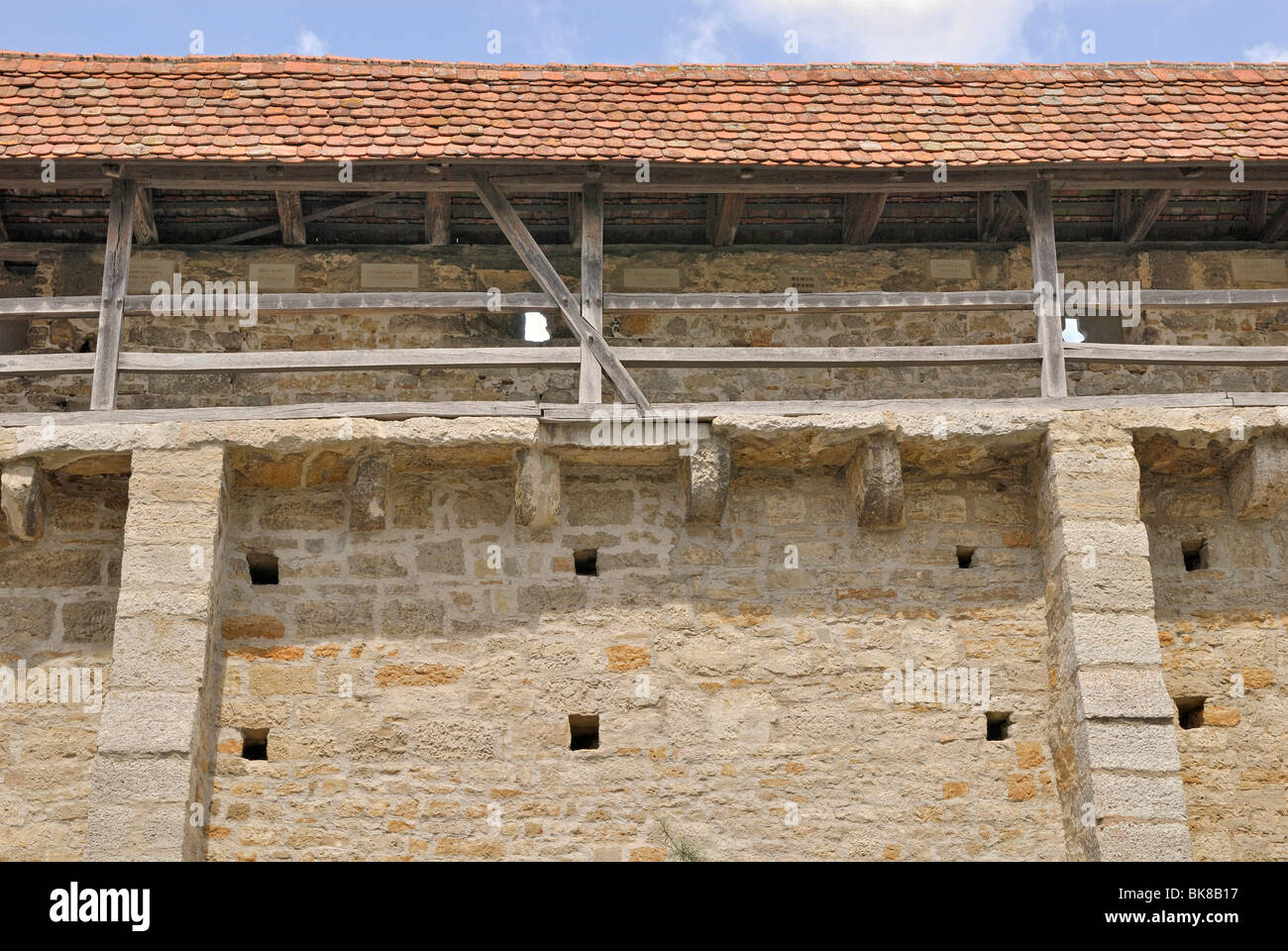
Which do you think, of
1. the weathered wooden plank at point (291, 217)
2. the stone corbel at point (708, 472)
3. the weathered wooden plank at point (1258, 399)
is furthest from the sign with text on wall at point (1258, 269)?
the weathered wooden plank at point (291, 217)

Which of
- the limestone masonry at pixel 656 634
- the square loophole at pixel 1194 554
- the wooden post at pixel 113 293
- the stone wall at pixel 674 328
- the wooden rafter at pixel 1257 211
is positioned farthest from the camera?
the wooden rafter at pixel 1257 211

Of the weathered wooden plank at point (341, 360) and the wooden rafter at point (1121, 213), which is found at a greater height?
the wooden rafter at point (1121, 213)

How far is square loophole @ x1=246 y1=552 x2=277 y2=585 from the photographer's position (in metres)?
8.67

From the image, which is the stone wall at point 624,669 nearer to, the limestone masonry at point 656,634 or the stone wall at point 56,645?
the limestone masonry at point 656,634

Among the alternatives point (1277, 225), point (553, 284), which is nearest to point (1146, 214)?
point (1277, 225)

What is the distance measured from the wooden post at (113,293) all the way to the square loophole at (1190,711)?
5517 millimetres

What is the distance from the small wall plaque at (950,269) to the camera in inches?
388

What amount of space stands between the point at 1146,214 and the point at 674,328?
8.94ft

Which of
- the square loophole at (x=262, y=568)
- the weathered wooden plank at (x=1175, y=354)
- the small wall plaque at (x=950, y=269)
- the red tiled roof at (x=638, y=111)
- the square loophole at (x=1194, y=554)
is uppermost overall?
the red tiled roof at (x=638, y=111)

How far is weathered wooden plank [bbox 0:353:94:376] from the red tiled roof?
3.32ft

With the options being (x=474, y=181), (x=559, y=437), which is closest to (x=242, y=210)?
(x=474, y=181)

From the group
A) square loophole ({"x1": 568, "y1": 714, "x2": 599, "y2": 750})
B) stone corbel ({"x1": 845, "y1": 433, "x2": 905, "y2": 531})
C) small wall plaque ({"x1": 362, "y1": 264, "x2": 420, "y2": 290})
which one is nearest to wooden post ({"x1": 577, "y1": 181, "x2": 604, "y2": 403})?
small wall plaque ({"x1": 362, "y1": 264, "x2": 420, "y2": 290})

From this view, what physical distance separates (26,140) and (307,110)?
141 cm

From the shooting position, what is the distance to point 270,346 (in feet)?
31.4
